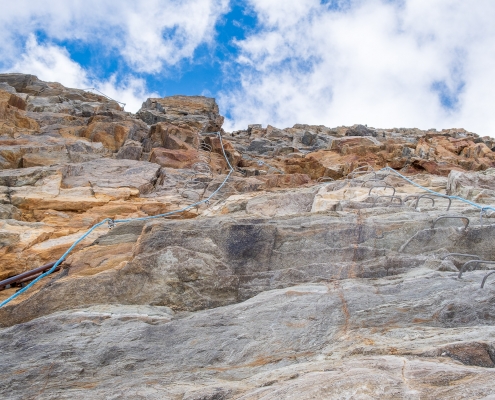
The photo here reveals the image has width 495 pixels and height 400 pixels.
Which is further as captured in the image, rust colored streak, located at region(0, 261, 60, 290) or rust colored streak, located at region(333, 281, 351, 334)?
rust colored streak, located at region(0, 261, 60, 290)

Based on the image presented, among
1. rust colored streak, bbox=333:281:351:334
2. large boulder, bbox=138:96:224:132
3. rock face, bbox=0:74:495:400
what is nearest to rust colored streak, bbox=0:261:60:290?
rock face, bbox=0:74:495:400

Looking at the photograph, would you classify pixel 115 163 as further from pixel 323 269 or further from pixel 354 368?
pixel 354 368

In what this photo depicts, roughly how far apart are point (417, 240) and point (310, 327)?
2.70 m

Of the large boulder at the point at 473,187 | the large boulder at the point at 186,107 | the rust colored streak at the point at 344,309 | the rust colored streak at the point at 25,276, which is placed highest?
the large boulder at the point at 186,107

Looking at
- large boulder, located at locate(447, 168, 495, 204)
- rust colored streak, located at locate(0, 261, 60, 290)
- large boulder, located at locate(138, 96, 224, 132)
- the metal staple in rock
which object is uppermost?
large boulder, located at locate(138, 96, 224, 132)

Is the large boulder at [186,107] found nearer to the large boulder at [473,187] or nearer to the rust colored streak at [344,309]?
the large boulder at [473,187]

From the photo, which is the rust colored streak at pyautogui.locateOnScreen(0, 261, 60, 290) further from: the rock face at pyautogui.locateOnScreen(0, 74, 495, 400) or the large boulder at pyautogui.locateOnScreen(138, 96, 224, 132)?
the large boulder at pyautogui.locateOnScreen(138, 96, 224, 132)

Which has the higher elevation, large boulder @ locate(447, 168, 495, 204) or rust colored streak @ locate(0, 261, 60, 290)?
large boulder @ locate(447, 168, 495, 204)

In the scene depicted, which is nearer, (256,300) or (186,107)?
(256,300)

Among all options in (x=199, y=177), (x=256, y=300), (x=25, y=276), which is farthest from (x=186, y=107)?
(x=256, y=300)

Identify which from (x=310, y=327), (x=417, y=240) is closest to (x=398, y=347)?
(x=310, y=327)

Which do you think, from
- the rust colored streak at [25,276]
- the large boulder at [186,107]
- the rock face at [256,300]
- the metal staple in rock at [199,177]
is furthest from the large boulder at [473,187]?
the large boulder at [186,107]

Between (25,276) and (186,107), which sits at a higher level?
(186,107)

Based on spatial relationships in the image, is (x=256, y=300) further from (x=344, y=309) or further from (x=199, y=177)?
(x=199, y=177)
